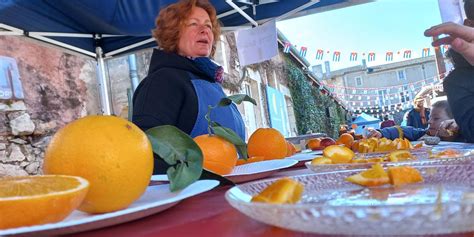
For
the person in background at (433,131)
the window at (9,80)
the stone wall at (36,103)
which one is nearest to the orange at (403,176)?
the person in background at (433,131)

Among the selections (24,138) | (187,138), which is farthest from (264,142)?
(24,138)

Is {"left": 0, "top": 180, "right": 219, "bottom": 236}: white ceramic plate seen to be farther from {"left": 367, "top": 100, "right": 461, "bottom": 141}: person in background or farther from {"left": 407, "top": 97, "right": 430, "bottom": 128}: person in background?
{"left": 407, "top": 97, "right": 430, "bottom": 128}: person in background

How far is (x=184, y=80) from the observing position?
1.53m

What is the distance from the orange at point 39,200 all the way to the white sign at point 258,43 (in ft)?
7.86

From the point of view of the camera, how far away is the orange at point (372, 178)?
1.29 feet

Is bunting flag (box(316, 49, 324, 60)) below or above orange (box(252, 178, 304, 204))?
above

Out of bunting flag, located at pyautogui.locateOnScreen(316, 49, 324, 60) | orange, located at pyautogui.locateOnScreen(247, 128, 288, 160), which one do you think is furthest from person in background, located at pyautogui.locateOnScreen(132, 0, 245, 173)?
bunting flag, located at pyautogui.locateOnScreen(316, 49, 324, 60)

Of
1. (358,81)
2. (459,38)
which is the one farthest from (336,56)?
(358,81)

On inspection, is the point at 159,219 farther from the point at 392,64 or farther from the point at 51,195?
the point at 392,64

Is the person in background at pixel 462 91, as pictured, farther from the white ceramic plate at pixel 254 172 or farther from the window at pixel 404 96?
the window at pixel 404 96

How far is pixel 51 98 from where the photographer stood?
3.03 m

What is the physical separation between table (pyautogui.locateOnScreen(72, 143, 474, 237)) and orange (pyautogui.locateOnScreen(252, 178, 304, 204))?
0.03 m

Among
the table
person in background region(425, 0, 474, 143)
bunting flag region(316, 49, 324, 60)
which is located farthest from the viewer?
bunting flag region(316, 49, 324, 60)

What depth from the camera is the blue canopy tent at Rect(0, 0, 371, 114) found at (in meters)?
2.04
